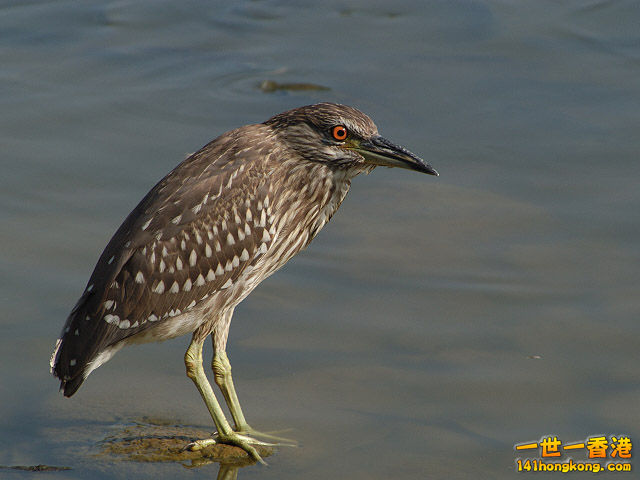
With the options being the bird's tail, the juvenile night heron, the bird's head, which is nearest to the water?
the bird's tail

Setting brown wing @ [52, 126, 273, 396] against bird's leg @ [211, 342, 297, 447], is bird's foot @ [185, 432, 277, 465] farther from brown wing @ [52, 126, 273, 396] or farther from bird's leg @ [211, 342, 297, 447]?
brown wing @ [52, 126, 273, 396]

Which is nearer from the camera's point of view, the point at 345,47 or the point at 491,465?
the point at 491,465

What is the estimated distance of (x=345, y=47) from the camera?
46.0 ft

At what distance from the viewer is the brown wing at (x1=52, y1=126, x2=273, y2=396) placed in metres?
6.80

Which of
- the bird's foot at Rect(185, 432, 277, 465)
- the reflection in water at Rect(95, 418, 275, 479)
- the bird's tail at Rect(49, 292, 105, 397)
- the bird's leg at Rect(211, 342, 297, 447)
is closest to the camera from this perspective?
the bird's tail at Rect(49, 292, 105, 397)

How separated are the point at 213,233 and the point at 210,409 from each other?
118cm

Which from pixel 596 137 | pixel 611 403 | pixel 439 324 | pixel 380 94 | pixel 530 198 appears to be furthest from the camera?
pixel 380 94

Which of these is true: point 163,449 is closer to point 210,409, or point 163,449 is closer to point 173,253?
point 210,409

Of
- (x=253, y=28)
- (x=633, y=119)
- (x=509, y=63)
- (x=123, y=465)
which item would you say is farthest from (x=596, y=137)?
(x=123, y=465)

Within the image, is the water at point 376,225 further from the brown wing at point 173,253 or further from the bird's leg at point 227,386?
the brown wing at point 173,253

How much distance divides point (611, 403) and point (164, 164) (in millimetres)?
5192

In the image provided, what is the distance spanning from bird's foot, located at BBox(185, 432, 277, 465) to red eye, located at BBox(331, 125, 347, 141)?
2.07m

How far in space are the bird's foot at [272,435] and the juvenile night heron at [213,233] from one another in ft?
0.29

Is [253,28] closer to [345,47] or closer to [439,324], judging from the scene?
[345,47]
